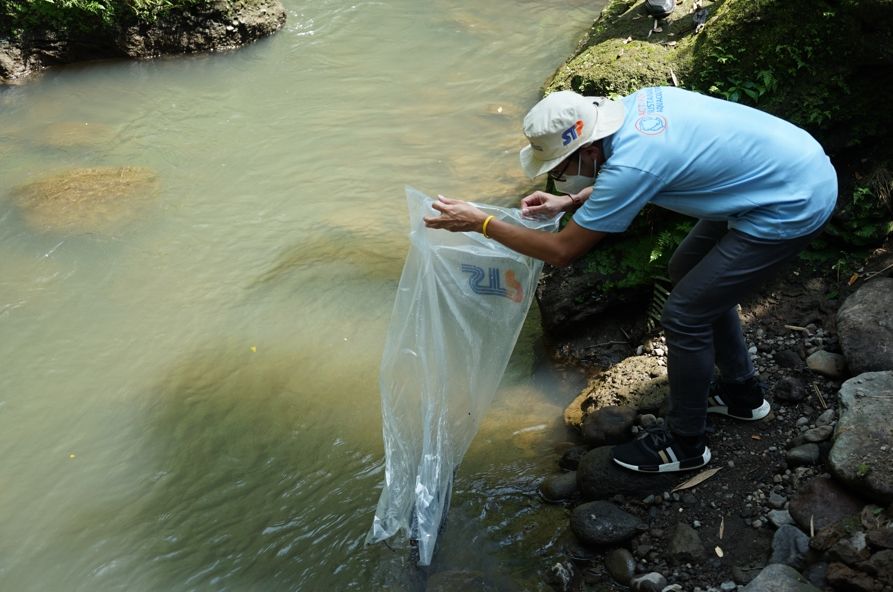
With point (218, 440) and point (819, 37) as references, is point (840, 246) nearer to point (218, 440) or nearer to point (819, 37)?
point (819, 37)

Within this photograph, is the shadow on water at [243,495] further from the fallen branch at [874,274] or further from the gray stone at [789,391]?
the fallen branch at [874,274]

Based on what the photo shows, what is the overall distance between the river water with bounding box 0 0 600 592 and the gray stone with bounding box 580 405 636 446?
11.2 inches

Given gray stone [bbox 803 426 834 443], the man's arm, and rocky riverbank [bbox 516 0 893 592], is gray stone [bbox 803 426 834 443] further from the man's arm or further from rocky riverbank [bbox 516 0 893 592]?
the man's arm

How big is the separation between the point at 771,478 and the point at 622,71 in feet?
9.46

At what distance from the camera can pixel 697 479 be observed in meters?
3.55

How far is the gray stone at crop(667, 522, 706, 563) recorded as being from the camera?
3.26 metres

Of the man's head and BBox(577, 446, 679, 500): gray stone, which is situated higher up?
the man's head

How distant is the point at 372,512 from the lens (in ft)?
12.9

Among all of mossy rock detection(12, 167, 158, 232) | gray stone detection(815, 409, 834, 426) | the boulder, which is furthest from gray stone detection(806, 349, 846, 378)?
Answer: mossy rock detection(12, 167, 158, 232)

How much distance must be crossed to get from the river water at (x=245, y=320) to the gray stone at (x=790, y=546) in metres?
0.93

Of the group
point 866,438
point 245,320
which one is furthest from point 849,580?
point 245,320

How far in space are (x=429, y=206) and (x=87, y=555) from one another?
91.2 inches

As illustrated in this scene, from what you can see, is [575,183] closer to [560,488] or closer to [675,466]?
[675,466]

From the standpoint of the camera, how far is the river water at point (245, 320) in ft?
12.6
